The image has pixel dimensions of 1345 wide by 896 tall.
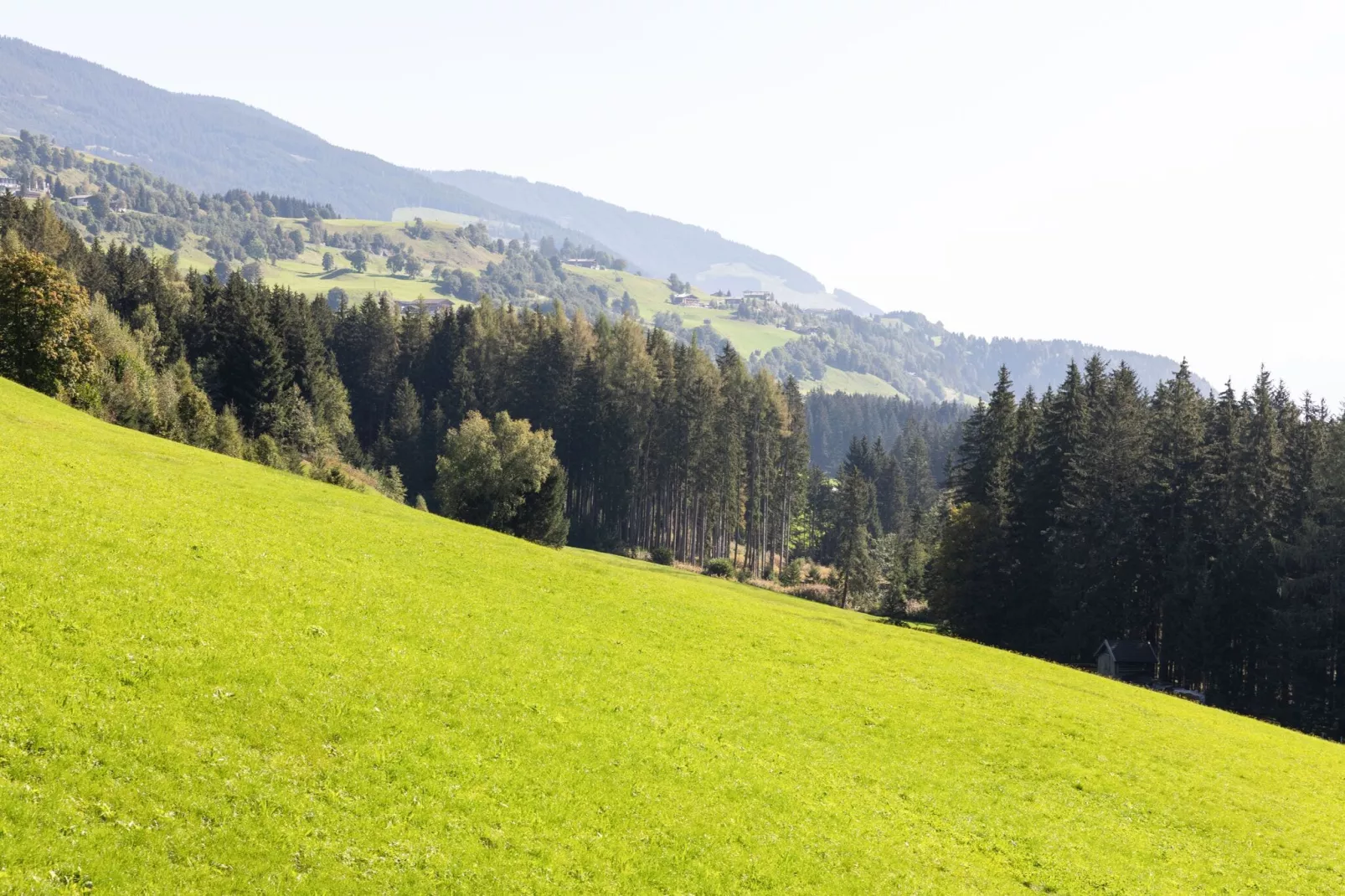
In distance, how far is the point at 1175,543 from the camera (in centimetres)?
7619

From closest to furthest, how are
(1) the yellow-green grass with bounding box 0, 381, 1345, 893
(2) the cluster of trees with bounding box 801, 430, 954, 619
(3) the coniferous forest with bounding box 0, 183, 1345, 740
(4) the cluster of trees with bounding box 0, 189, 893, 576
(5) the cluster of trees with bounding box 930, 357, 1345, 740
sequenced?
(1) the yellow-green grass with bounding box 0, 381, 1345, 893 < (5) the cluster of trees with bounding box 930, 357, 1345, 740 < (3) the coniferous forest with bounding box 0, 183, 1345, 740 < (4) the cluster of trees with bounding box 0, 189, 893, 576 < (2) the cluster of trees with bounding box 801, 430, 954, 619

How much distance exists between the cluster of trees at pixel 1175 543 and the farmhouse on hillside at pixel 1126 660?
214cm

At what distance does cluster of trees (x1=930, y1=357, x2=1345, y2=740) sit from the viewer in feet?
217

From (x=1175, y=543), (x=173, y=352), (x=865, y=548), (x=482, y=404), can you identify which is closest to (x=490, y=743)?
(x=1175, y=543)

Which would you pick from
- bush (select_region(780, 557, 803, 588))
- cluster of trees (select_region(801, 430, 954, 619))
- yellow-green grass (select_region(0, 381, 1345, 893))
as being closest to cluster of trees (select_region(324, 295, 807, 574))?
bush (select_region(780, 557, 803, 588))

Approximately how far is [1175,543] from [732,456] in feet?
210

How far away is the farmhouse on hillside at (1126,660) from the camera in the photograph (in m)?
72.4

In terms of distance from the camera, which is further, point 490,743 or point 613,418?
point 613,418

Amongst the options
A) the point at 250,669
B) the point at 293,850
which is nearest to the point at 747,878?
the point at 293,850

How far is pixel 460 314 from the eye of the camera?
536ft

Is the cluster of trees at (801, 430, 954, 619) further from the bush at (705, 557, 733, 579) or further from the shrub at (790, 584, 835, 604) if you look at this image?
the bush at (705, 557, 733, 579)

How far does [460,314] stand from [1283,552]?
131793mm

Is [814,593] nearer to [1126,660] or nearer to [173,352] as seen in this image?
[1126,660]

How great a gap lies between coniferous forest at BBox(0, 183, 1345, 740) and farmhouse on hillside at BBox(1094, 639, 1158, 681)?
2.19m
